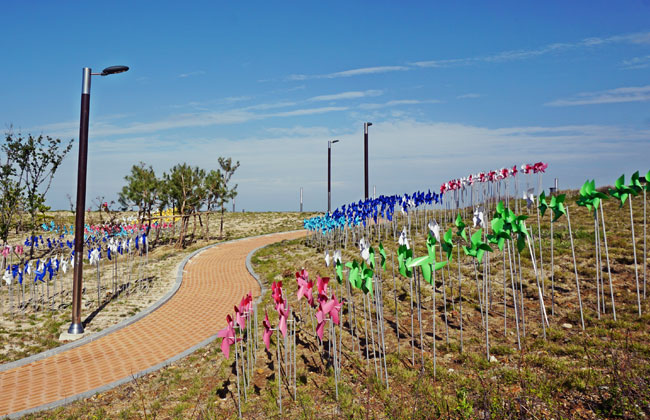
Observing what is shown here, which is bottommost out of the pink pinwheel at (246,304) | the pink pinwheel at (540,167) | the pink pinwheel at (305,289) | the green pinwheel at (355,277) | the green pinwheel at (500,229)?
the pink pinwheel at (246,304)

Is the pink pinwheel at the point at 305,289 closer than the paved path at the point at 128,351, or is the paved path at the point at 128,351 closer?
the pink pinwheel at the point at 305,289

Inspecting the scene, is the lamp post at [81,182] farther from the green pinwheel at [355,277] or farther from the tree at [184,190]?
the tree at [184,190]

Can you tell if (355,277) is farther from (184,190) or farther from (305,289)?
(184,190)

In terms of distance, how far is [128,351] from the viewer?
9438 millimetres

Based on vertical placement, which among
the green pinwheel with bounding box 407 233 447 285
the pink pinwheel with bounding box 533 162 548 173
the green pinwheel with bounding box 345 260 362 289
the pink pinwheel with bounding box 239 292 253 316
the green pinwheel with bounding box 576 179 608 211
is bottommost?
the pink pinwheel with bounding box 239 292 253 316

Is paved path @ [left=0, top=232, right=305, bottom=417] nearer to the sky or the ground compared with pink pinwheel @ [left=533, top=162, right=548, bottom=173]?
nearer to the ground

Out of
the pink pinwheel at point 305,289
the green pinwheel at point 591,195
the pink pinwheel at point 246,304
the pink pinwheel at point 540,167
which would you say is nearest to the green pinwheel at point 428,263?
the pink pinwheel at point 305,289

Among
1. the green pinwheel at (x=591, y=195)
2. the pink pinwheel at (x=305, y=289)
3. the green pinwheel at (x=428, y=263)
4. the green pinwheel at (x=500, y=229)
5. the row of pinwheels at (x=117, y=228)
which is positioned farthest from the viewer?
the row of pinwheels at (x=117, y=228)

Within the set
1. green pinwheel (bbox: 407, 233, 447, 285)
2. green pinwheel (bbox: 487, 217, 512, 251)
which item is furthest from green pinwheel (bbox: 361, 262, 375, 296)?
green pinwheel (bbox: 487, 217, 512, 251)

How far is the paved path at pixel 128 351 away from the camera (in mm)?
7590

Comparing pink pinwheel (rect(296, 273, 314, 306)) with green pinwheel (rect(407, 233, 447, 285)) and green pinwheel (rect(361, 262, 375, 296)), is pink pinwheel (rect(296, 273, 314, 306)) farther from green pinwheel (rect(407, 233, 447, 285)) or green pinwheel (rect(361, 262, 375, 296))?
green pinwheel (rect(407, 233, 447, 285))

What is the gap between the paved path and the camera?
7.59 metres

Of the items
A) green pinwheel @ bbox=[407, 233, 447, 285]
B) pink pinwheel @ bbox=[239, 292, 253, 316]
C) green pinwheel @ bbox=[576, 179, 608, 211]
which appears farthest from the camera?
green pinwheel @ bbox=[576, 179, 608, 211]

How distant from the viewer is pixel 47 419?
254 inches
